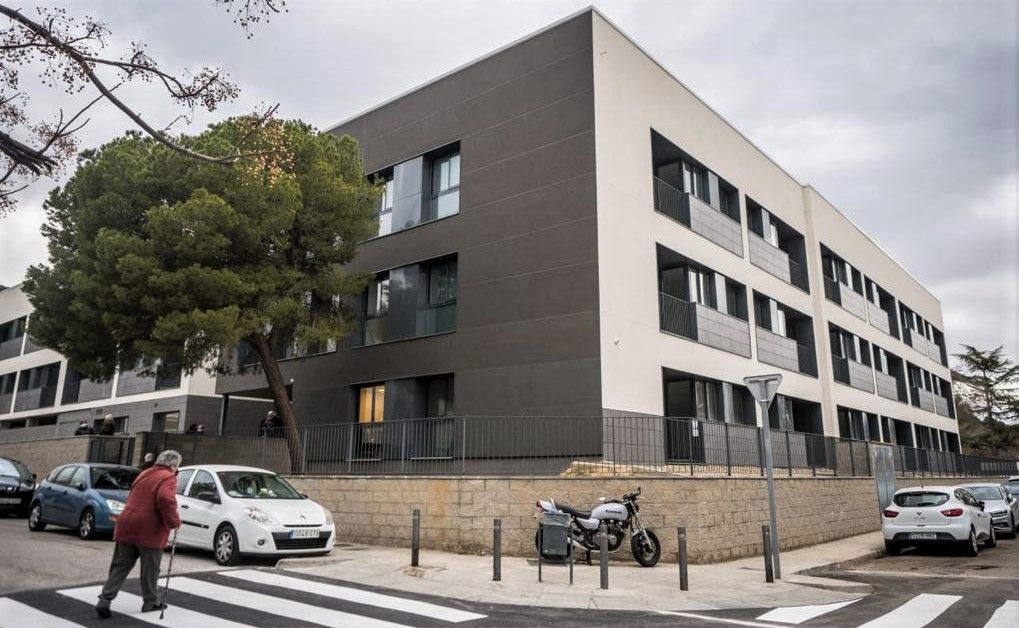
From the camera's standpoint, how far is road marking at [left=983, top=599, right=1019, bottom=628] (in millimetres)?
7664

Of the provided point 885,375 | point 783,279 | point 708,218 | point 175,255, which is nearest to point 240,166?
point 175,255

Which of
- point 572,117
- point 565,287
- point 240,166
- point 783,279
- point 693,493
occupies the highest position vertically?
point 572,117

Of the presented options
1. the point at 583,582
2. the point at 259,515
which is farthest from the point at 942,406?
the point at 259,515

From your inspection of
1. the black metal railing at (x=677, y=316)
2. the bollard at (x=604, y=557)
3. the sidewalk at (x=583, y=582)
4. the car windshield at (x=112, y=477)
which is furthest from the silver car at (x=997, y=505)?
the car windshield at (x=112, y=477)

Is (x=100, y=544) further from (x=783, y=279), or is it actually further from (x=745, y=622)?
(x=783, y=279)

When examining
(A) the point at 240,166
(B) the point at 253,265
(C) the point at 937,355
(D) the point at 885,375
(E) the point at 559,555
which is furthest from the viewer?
(C) the point at 937,355

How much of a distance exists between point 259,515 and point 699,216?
50.4 ft

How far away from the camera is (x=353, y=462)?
642 inches

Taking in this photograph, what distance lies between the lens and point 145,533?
7.16m

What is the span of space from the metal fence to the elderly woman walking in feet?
21.9

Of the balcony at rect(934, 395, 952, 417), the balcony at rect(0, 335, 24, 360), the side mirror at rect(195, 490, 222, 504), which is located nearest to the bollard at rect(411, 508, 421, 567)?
the side mirror at rect(195, 490, 222, 504)

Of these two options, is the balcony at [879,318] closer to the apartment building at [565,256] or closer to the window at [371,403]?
the apartment building at [565,256]

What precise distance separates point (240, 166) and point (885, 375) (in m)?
33.2

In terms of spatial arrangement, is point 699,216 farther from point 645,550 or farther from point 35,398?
point 35,398
